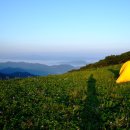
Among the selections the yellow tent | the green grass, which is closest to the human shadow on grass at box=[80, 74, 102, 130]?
the green grass

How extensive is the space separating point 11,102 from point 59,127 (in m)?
7.10

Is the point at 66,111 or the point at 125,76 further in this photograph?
the point at 125,76

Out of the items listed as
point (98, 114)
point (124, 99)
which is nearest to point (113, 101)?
point (124, 99)

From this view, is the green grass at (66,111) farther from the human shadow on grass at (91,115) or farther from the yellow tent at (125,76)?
the yellow tent at (125,76)

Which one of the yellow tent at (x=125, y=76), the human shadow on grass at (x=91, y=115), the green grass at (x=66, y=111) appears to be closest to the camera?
the human shadow on grass at (x=91, y=115)

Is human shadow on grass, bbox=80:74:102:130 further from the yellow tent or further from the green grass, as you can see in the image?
the yellow tent

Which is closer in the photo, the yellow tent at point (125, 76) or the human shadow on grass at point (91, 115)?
the human shadow on grass at point (91, 115)

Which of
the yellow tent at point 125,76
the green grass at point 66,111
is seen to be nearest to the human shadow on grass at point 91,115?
the green grass at point 66,111

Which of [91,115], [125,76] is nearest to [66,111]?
[91,115]

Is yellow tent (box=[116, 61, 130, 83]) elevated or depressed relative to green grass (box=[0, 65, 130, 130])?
elevated

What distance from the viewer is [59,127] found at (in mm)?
14562

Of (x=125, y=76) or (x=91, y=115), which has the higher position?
(x=125, y=76)

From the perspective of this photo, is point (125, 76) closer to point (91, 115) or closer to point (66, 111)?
point (66, 111)

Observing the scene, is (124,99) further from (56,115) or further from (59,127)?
(59,127)
